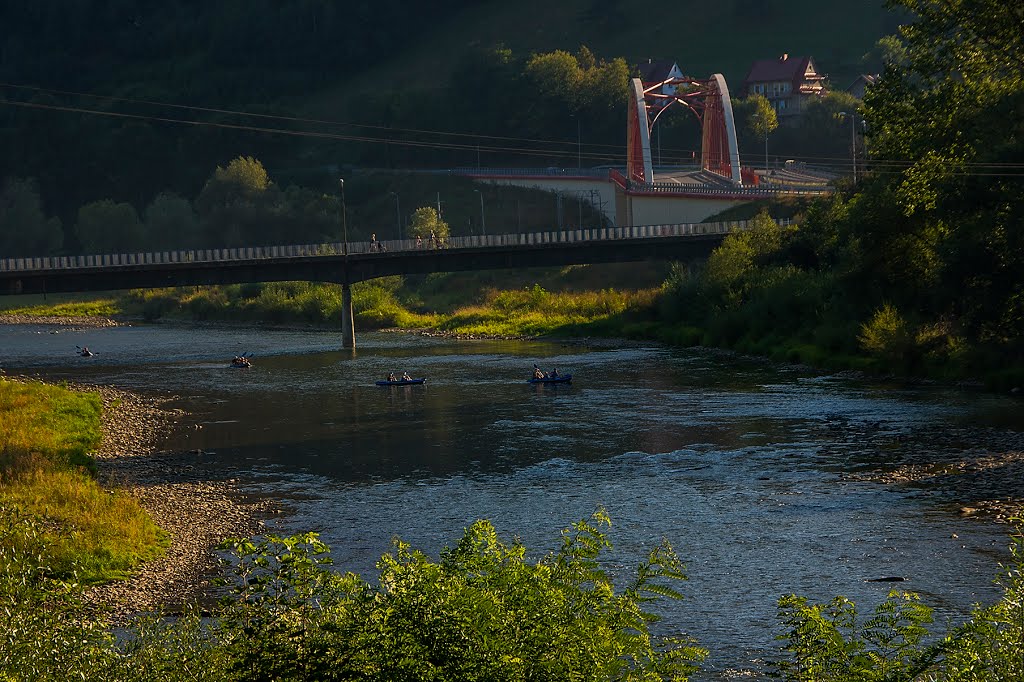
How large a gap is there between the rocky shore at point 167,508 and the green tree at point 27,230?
13871 cm

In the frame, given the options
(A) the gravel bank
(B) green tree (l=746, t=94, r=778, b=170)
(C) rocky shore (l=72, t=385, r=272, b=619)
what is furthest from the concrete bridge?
(B) green tree (l=746, t=94, r=778, b=170)

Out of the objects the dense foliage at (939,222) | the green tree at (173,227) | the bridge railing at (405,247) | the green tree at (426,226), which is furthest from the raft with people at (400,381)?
the green tree at (173,227)

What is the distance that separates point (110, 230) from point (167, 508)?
154 m

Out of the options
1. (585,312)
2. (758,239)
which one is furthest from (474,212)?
(758,239)

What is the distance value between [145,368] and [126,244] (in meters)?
103

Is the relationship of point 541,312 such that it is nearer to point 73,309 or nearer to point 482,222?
point 482,222

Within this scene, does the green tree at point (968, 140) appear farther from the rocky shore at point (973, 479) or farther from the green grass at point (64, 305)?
the green grass at point (64, 305)

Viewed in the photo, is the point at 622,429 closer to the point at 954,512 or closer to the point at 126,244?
the point at 954,512

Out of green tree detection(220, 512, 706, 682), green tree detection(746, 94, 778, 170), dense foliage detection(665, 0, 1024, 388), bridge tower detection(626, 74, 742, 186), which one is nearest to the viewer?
green tree detection(220, 512, 706, 682)

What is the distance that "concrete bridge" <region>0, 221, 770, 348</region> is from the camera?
318ft

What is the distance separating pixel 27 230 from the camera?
624 feet

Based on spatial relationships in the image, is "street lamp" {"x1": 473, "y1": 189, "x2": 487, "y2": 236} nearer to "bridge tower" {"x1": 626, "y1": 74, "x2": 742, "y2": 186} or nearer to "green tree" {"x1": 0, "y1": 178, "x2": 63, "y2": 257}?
"bridge tower" {"x1": 626, "y1": 74, "x2": 742, "y2": 186}

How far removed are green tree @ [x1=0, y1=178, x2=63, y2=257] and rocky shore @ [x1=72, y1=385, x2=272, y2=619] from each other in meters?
139

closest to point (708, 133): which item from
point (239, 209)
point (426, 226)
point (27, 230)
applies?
point (426, 226)
